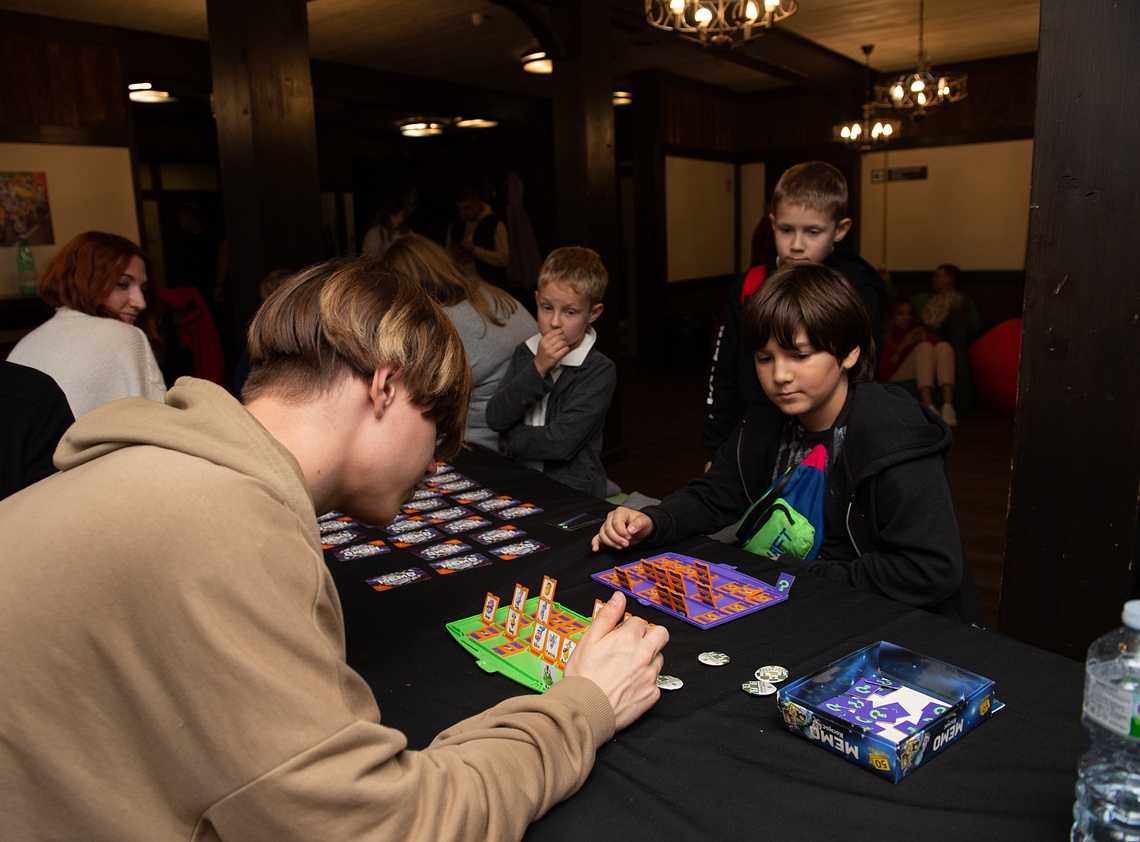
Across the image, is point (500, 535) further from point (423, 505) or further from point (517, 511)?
point (423, 505)

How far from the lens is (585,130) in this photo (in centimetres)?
519

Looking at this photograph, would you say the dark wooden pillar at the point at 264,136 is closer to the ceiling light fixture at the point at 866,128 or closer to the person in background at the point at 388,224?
the person in background at the point at 388,224

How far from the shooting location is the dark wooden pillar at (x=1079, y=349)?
1856mm

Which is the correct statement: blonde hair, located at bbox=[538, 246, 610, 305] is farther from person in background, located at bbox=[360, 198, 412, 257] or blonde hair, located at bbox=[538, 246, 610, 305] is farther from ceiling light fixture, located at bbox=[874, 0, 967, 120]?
ceiling light fixture, located at bbox=[874, 0, 967, 120]

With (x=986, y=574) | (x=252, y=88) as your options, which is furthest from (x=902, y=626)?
(x=252, y=88)

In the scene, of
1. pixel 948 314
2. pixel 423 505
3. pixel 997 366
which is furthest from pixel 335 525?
pixel 948 314

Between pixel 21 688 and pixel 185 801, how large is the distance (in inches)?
6.9

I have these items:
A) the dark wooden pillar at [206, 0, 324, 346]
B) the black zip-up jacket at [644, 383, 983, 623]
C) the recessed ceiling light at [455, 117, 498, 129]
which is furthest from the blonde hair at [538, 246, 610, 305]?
the recessed ceiling light at [455, 117, 498, 129]

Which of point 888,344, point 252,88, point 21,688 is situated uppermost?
point 252,88

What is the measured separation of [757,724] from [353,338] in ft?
2.37

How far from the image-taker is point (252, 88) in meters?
3.69

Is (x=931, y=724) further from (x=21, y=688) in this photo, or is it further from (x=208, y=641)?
(x=21, y=688)

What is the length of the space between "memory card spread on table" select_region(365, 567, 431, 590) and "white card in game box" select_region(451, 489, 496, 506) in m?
0.52

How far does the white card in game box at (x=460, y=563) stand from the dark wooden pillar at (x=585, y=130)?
A: 3663mm
